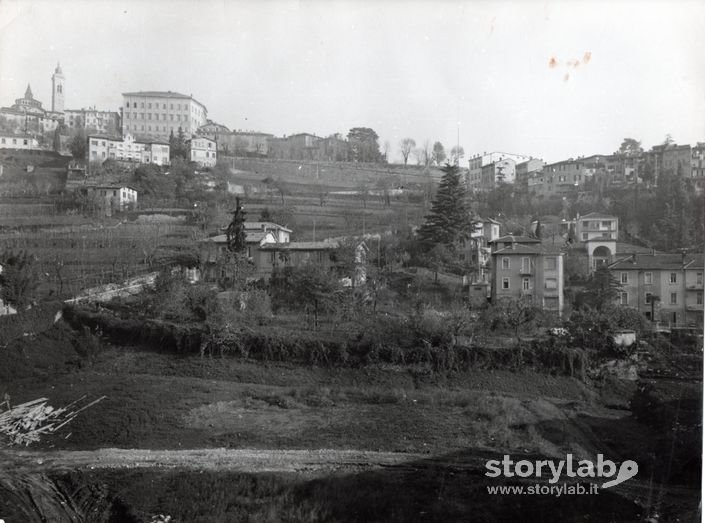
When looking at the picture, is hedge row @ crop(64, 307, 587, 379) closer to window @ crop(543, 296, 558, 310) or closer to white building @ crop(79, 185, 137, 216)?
window @ crop(543, 296, 558, 310)

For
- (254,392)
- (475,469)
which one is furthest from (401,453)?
(254,392)

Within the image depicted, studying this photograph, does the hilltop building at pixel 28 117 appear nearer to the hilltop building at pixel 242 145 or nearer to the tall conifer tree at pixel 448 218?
the hilltop building at pixel 242 145

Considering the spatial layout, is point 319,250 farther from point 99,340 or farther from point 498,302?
point 99,340

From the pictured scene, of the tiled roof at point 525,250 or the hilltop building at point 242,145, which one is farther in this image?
the hilltop building at point 242,145

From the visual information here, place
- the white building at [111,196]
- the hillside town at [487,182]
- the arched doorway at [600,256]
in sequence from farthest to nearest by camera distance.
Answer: the white building at [111,196] < the arched doorway at [600,256] < the hillside town at [487,182]

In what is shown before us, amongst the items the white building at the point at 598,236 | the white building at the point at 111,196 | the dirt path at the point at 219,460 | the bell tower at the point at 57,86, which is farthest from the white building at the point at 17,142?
the white building at the point at 598,236

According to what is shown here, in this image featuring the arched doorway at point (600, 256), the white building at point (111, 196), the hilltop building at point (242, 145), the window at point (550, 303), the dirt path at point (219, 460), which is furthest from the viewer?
the hilltop building at point (242, 145)
